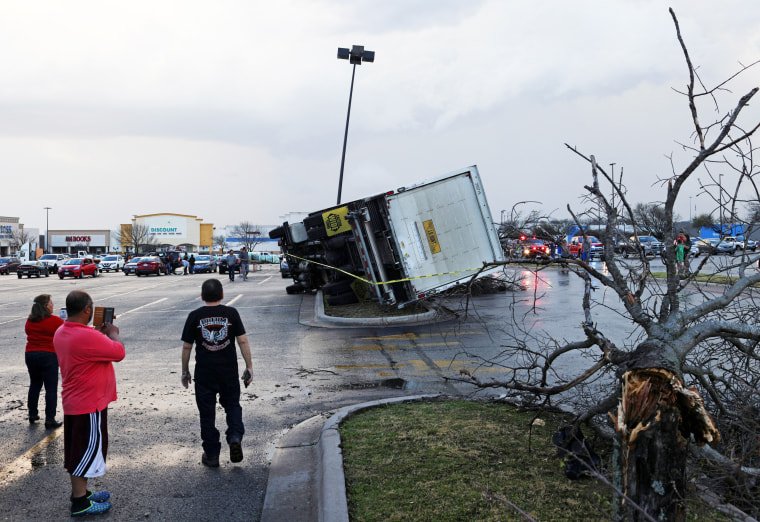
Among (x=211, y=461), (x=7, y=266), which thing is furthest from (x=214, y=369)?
(x=7, y=266)

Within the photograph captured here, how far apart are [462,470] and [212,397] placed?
2.23 m

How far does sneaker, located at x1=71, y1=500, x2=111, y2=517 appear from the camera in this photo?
4367 mm

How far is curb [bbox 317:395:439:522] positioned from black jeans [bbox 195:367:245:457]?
2.62 feet

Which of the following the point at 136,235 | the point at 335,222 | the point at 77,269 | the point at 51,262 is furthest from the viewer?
the point at 136,235

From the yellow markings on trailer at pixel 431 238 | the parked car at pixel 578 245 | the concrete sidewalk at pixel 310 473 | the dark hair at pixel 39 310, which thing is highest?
the yellow markings on trailer at pixel 431 238

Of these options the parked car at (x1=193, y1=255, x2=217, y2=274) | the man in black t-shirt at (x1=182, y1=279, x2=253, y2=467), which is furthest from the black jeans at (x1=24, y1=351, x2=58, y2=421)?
the parked car at (x1=193, y1=255, x2=217, y2=274)

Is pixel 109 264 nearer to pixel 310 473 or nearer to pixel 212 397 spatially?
pixel 212 397

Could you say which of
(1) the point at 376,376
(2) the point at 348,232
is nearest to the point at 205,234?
(2) the point at 348,232

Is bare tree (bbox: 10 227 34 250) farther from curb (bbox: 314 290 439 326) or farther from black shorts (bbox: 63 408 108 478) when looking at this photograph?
black shorts (bbox: 63 408 108 478)

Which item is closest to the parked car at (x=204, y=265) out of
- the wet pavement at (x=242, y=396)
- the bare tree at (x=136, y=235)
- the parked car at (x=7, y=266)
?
the parked car at (x=7, y=266)

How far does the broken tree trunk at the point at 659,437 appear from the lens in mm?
2635

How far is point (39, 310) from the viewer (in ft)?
20.7

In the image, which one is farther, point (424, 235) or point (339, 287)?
point (339, 287)

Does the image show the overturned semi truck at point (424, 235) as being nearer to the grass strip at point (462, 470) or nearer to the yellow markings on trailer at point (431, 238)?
the yellow markings on trailer at point (431, 238)
